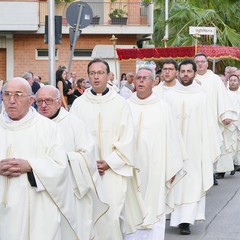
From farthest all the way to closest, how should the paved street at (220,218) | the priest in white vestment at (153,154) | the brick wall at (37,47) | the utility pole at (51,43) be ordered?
the brick wall at (37,47)
the utility pole at (51,43)
the paved street at (220,218)
the priest in white vestment at (153,154)

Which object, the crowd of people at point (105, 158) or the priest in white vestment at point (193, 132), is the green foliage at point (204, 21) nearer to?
Answer: the crowd of people at point (105, 158)

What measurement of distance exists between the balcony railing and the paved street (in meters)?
20.9

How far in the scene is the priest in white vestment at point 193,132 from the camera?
10.6 m

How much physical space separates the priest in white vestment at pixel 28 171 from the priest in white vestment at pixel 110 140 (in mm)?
1717

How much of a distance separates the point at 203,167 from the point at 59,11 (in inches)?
982

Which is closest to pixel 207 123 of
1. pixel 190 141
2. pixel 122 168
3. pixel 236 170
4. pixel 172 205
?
pixel 190 141

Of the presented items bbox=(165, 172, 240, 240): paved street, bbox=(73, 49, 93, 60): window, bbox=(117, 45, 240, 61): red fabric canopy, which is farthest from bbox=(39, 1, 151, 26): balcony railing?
bbox=(165, 172, 240, 240): paved street

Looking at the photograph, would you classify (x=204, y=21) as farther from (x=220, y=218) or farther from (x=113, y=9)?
(x=220, y=218)

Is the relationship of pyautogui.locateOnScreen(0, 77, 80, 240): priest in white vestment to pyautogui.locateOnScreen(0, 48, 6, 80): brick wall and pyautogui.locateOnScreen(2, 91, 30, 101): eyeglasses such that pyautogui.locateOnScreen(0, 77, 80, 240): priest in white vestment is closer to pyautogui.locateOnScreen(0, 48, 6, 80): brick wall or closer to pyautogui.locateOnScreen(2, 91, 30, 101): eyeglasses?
pyautogui.locateOnScreen(2, 91, 30, 101): eyeglasses

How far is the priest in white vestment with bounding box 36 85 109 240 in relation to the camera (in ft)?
24.2

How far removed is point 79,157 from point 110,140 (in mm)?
1092

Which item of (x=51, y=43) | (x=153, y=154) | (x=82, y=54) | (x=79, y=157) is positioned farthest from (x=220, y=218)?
(x=82, y=54)

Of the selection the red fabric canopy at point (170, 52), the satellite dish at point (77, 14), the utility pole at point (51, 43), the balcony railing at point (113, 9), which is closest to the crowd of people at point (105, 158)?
the satellite dish at point (77, 14)

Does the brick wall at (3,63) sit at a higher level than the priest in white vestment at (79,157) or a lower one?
higher
